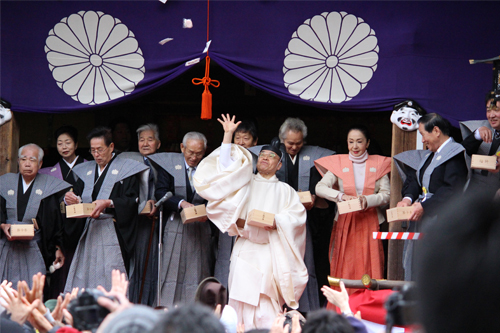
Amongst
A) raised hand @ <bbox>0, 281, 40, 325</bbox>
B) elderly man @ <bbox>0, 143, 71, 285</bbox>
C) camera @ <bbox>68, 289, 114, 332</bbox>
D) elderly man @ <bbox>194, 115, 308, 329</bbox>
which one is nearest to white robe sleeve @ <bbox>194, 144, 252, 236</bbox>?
elderly man @ <bbox>194, 115, 308, 329</bbox>

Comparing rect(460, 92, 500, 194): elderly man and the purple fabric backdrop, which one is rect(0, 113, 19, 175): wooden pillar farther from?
rect(460, 92, 500, 194): elderly man

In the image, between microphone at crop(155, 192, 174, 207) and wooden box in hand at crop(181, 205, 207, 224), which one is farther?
microphone at crop(155, 192, 174, 207)

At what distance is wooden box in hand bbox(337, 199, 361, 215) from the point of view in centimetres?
572

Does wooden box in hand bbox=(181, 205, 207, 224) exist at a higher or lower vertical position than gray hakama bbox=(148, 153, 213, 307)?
higher

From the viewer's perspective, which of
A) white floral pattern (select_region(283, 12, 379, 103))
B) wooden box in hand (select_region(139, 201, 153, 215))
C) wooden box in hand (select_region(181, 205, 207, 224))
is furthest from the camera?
wooden box in hand (select_region(139, 201, 153, 215))

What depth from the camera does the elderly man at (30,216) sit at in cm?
593

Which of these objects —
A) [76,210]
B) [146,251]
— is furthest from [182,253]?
[76,210]

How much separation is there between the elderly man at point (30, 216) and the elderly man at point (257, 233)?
1.66m

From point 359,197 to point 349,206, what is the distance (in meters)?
0.33

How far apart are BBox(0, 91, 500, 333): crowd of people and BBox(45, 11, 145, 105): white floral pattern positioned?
0.52 metres

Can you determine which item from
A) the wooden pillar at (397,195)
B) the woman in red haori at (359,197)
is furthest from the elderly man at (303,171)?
the wooden pillar at (397,195)

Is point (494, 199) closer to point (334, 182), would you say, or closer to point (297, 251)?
point (297, 251)

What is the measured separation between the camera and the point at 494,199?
3.56ft

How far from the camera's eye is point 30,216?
6.02 m
